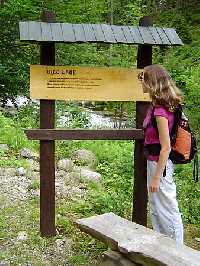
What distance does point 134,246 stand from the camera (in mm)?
4051

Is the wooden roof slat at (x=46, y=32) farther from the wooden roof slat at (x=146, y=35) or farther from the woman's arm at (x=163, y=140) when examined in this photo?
the woman's arm at (x=163, y=140)

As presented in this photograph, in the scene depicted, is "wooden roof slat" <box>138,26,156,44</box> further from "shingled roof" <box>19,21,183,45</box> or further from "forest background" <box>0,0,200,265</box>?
"forest background" <box>0,0,200,265</box>

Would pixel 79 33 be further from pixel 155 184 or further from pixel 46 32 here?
pixel 155 184

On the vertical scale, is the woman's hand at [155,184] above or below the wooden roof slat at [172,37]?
below

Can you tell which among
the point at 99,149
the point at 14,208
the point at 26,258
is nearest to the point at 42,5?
the point at 99,149

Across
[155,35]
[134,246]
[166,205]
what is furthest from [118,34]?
[134,246]

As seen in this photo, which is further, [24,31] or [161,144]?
[24,31]

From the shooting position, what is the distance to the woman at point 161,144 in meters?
4.42

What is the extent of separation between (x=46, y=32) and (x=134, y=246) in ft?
7.47

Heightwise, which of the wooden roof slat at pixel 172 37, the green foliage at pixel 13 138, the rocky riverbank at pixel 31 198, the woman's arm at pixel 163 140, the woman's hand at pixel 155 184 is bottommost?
the rocky riverbank at pixel 31 198

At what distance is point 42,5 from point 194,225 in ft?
28.3

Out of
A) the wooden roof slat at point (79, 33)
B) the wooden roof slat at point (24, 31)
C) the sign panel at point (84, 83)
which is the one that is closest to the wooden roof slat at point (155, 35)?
the sign panel at point (84, 83)

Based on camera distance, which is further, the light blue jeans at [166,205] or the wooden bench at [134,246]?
the light blue jeans at [166,205]

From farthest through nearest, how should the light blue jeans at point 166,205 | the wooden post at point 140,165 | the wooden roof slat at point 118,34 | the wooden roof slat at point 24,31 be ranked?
the wooden post at point 140,165 < the wooden roof slat at point 118,34 < the wooden roof slat at point 24,31 < the light blue jeans at point 166,205
